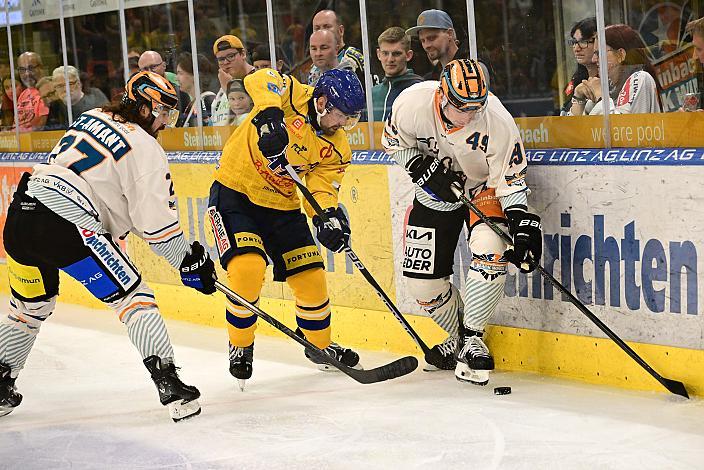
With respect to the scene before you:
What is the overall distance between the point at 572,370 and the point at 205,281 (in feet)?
4.88

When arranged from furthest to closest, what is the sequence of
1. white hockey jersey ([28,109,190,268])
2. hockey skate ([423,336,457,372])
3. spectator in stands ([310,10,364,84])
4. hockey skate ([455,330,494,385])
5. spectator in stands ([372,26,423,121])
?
spectator in stands ([310,10,364,84]) → spectator in stands ([372,26,423,121]) → hockey skate ([423,336,457,372]) → hockey skate ([455,330,494,385]) → white hockey jersey ([28,109,190,268])

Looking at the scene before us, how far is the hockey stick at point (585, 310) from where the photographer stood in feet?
13.3

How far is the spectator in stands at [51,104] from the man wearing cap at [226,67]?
1.58 metres

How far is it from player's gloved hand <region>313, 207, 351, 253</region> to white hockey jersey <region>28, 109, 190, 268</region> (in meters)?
0.67

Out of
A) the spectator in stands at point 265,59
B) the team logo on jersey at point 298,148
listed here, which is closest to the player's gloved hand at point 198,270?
the team logo on jersey at point 298,148

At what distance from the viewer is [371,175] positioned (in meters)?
5.23

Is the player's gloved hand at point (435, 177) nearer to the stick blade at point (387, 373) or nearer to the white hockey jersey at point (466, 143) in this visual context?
the white hockey jersey at point (466, 143)

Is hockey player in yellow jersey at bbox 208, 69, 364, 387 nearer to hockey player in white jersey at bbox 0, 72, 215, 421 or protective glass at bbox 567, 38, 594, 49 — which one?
hockey player in white jersey at bbox 0, 72, 215, 421

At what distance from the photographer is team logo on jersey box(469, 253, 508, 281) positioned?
4387 mm

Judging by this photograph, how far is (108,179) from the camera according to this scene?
3.93 m

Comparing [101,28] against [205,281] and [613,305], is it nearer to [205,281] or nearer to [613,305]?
[205,281]

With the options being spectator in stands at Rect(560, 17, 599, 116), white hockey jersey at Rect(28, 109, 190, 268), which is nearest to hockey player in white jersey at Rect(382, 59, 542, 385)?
spectator in stands at Rect(560, 17, 599, 116)

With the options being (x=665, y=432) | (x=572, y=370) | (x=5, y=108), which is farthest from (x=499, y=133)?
(x=5, y=108)

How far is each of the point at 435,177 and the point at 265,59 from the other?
77.2 inches
